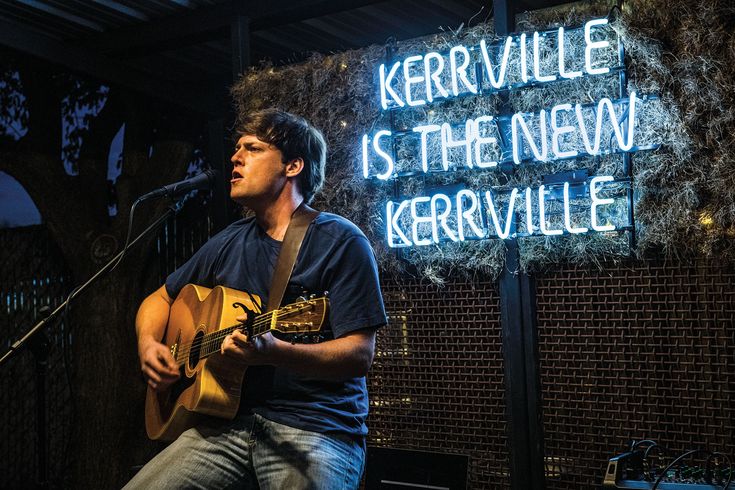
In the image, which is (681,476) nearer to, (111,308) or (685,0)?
(685,0)

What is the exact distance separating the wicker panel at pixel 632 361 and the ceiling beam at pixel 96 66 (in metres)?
2.92

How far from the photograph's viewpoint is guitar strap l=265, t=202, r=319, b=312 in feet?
9.29

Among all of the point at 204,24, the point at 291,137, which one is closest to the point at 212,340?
the point at 291,137

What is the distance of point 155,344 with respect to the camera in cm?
317

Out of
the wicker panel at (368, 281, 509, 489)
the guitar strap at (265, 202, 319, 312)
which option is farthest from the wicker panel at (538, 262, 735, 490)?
the guitar strap at (265, 202, 319, 312)

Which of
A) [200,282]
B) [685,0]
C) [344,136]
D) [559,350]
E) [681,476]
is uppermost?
[685,0]

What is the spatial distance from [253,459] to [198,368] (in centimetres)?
37

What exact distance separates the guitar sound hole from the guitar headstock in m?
0.54

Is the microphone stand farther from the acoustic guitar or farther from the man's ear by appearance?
the man's ear

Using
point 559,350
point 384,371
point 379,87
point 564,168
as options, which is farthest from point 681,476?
point 379,87

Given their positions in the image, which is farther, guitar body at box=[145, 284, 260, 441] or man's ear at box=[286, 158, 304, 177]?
man's ear at box=[286, 158, 304, 177]

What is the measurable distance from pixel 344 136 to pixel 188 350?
6.56 feet

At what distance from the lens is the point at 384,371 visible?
462 cm

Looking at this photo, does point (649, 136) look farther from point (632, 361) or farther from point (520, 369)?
point (520, 369)
